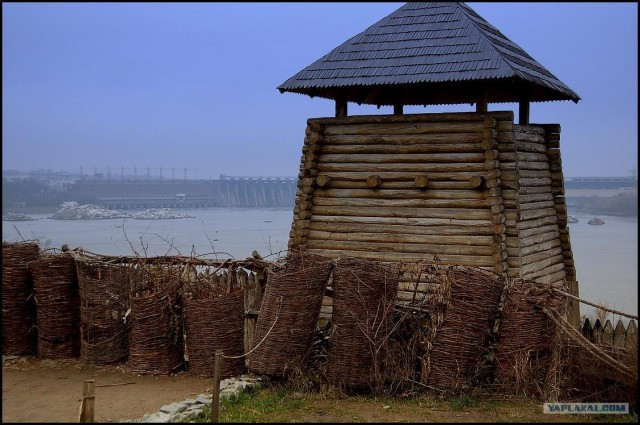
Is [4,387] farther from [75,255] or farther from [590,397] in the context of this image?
[590,397]

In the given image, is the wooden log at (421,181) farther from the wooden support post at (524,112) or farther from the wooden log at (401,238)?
the wooden support post at (524,112)

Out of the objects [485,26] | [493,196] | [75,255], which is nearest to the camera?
[75,255]

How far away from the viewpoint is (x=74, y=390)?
10250 mm

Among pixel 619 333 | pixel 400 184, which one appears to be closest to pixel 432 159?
pixel 400 184

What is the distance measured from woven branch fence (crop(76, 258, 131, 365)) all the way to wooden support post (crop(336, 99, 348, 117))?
20.7 ft

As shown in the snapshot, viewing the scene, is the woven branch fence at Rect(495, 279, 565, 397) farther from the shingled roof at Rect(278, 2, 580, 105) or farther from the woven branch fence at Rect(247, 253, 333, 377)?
the shingled roof at Rect(278, 2, 580, 105)

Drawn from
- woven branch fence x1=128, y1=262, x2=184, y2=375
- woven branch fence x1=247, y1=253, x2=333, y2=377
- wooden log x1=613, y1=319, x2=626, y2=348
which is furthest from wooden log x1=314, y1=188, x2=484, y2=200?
woven branch fence x1=128, y1=262, x2=184, y2=375

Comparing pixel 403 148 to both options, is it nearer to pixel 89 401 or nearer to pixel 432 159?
pixel 432 159

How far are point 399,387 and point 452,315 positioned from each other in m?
1.19

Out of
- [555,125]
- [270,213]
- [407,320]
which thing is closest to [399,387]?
[407,320]

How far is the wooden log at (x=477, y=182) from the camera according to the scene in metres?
14.1

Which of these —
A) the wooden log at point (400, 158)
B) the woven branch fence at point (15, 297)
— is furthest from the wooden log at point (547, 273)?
the woven branch fence at point (15, 297)

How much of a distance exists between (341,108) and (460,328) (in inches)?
287

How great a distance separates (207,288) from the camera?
1120 centimetres
